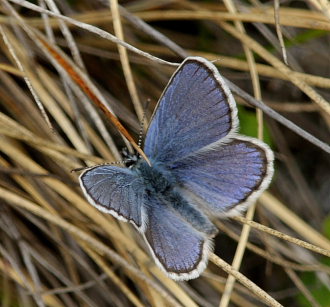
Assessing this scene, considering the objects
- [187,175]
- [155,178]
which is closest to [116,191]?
[155,178]

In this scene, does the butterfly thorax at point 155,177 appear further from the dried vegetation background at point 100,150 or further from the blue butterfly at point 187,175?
the dried vegetation background at point 100,150

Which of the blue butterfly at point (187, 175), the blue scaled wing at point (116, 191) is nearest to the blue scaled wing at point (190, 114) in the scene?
the blue butterfly at point (187, 175)

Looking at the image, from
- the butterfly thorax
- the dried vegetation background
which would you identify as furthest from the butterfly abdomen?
the dried vegetation background

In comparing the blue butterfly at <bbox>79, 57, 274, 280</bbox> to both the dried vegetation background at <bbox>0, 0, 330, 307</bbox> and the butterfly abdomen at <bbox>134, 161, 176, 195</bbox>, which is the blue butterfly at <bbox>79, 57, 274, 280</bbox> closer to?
the butterfly abdomen at <bbox>134, 161, 176, 195</bbox>

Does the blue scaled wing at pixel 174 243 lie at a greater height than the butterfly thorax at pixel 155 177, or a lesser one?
lesser

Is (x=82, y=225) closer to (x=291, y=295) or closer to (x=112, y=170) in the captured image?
(x=112, y=170)

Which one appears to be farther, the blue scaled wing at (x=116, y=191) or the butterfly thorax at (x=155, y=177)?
the butterfly thorax at (x=155, y=177)

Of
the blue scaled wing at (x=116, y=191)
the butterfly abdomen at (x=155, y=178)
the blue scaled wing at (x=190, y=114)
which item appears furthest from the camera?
the butterfly abdomen at (x=155, y=178)

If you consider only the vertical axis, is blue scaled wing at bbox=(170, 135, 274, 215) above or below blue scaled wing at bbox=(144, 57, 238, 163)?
below

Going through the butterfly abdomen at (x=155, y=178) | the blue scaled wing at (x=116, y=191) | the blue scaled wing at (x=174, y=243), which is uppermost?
the blue scaled wing at (x=116, y=191)
